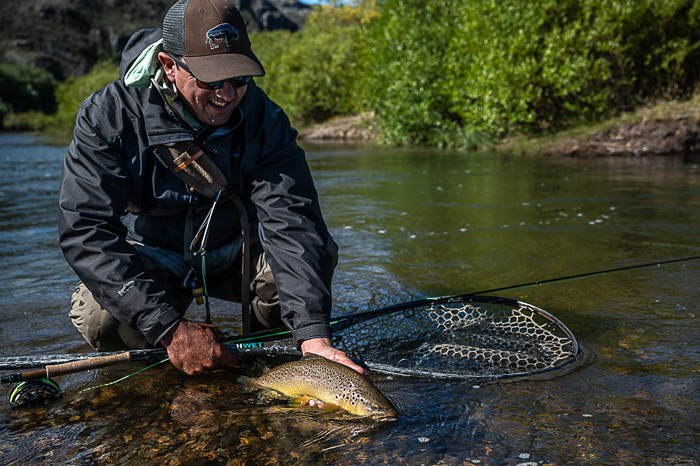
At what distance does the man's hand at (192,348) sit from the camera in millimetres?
2785

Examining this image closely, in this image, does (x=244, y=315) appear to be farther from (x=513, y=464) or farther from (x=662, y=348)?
(x=662, y=348)

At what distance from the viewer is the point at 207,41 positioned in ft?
9.34

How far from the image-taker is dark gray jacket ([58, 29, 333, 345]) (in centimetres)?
287

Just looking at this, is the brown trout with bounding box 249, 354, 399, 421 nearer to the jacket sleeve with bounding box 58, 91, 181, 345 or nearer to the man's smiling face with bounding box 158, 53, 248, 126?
the jacket sleeve with bounding box 58, 91, 181, 345

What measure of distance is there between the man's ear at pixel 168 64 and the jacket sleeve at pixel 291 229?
19.4 inches

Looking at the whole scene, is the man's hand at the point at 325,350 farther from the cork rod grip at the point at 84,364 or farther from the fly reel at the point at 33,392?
the fly reel at the point at 33,392

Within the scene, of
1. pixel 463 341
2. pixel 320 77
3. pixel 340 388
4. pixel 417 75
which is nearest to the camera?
pixel 340 388

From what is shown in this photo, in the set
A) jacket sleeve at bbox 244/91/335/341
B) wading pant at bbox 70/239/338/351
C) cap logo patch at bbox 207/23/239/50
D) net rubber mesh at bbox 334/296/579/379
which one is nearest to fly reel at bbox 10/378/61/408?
wading pant at bbox 70/239/338/351

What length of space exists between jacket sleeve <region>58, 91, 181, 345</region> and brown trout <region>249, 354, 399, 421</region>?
2.15ft

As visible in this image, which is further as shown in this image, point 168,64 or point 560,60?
point 560,60

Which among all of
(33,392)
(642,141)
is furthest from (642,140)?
(33,392)

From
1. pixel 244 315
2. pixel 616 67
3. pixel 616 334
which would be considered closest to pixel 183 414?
pixel 244 315

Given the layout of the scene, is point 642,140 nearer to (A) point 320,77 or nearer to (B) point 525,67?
(B) point 525,67

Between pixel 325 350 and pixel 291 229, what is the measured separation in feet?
2.23
